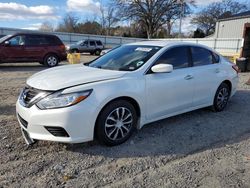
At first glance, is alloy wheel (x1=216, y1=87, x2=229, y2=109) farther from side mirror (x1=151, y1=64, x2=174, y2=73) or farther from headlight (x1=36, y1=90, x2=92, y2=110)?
headlight (x1=36, y1=90, x2=92, y2=110)

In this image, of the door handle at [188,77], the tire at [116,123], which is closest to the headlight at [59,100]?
the tire at [116,123]

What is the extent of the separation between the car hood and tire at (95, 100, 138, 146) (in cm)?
45

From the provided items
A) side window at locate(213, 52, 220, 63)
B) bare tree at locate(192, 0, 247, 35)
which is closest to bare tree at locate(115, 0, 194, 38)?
bare tree at locate(192, 0, 247, 35)

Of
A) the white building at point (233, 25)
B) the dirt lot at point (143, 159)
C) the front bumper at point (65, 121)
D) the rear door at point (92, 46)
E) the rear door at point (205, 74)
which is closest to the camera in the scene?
the dirt lot at point (143, 159)

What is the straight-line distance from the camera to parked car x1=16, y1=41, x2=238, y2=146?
11.8ft

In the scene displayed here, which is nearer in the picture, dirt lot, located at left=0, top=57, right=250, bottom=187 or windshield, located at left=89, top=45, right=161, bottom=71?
dirt lot, located at left=0, top=57, right=250, bottom=187

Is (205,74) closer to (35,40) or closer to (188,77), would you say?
(188,77)

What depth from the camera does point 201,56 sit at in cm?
556

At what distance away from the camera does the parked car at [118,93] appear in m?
3.61

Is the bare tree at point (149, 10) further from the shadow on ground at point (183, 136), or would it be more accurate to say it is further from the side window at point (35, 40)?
the shadow on ground at point (183, 136)

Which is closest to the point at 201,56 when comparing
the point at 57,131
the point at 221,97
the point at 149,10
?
the point at 221,97

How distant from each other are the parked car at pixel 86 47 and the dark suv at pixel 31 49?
12625 millimetres

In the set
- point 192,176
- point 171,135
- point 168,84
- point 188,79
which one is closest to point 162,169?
point 192,176

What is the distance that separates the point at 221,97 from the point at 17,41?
35.3ft
